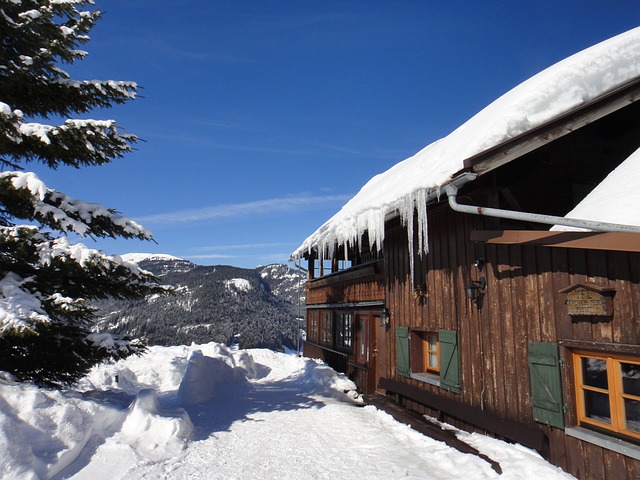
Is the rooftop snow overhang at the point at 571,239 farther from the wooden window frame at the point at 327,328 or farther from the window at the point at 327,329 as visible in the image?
the window at the point at 327,329

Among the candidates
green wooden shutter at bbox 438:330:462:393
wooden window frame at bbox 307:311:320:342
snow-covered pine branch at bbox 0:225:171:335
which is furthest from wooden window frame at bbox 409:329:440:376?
wooden window frame at bbox 307:311:320:342

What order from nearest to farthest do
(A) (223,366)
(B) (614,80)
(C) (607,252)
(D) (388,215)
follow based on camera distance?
(C) (607,252) → (B) (614,80) → (D) (388,215) → (A) (223,366)

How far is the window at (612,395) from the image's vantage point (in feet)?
14.8

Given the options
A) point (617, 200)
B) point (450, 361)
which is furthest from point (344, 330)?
point (617, 200)

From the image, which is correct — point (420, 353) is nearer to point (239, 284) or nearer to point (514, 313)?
point (514, 313)

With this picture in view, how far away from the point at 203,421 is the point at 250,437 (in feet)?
4.80

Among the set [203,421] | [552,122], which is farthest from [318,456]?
[552,122]

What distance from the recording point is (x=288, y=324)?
1752 inches

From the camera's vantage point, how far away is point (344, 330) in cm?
1405

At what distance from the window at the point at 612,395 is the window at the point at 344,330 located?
7834 mm

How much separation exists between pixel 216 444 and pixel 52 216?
4225 millimetres

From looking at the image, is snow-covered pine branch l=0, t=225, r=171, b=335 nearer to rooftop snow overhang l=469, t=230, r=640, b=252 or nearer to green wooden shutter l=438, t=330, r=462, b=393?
green wooden shutter l=438, t=330, r=462, b=393

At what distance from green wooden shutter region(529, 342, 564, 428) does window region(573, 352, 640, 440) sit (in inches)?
8.0

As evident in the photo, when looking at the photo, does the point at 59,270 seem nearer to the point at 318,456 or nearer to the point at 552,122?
the point at 318,456
